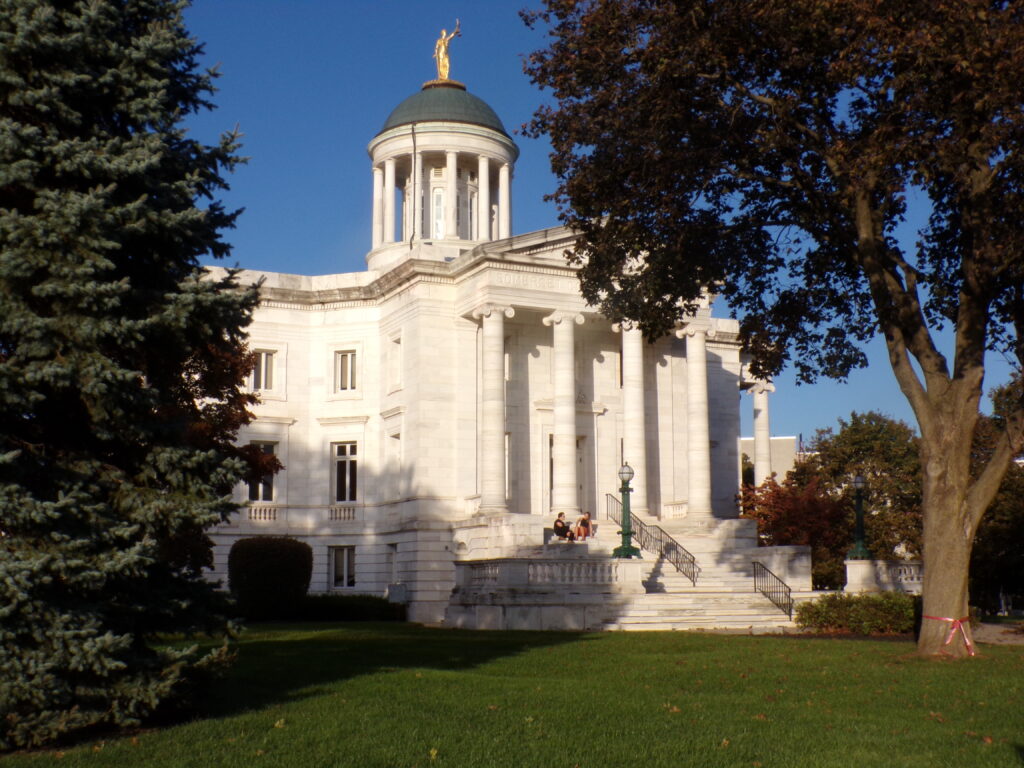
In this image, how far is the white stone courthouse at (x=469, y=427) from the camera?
40.0 metres

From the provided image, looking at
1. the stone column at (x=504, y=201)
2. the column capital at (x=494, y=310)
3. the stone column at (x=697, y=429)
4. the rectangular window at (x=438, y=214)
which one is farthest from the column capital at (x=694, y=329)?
the rectangular window at (x=438, y=214)

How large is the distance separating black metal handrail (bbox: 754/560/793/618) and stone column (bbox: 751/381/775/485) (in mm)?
15684

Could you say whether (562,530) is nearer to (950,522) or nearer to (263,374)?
(263,374)

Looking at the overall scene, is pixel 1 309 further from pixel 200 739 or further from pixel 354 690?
pixel 354 690

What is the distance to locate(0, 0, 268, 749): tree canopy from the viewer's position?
414 inches

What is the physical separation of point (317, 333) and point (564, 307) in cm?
1040

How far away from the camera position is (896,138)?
18.1 meters

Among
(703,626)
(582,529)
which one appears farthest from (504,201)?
(703,626)

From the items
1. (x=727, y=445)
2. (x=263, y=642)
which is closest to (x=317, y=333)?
(x=727, y=445)

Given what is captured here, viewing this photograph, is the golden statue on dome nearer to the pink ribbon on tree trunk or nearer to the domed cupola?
the domed cupola

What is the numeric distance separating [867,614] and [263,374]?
26.3m

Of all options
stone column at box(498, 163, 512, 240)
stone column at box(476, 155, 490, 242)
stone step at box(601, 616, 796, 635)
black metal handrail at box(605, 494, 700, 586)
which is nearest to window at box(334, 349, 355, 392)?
stone column at box(476, 155, 490, 242)

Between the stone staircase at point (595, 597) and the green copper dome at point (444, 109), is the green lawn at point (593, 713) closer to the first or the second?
the stone staircase at point (595, 597)

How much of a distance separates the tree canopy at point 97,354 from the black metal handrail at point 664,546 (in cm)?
2517
